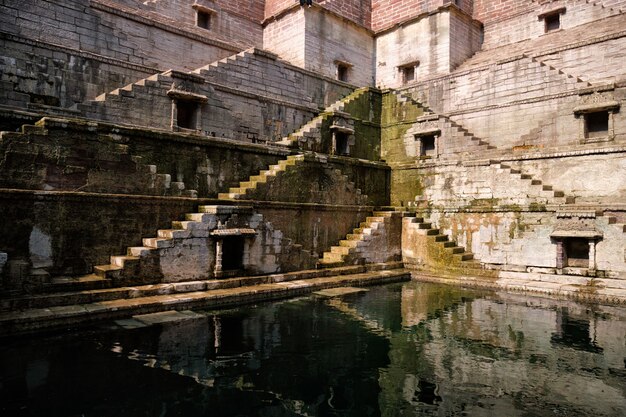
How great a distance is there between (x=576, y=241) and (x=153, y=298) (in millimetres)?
10994

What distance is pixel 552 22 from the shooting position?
19359mm

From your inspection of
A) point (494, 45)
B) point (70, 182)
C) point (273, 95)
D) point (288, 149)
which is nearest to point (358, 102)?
point (273, 95)

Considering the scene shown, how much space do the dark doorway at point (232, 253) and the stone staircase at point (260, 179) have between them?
112cm

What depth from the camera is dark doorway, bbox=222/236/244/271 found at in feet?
35.0

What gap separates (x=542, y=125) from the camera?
14938 millimetres

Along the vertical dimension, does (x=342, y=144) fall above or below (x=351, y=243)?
above

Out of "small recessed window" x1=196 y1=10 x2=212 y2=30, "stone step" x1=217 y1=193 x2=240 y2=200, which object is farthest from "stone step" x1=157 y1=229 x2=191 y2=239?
"small recessed window" x1=196 y1=10 x2=212 y2=30

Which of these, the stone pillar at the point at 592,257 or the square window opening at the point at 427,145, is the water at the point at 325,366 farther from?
the square window opening at the point at 427,145

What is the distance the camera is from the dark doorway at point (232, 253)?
1066 cm

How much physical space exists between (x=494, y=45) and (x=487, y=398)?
20.3 metres

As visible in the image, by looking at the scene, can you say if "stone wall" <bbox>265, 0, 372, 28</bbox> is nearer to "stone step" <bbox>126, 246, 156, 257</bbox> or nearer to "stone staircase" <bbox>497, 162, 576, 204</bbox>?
"stone staircase" <bbox>497, 162, 576, 204</bbox>

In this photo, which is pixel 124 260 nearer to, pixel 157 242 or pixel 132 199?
pixel 157 242

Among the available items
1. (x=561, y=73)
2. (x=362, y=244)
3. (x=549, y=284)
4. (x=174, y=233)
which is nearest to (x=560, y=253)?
(x=549, y=284)

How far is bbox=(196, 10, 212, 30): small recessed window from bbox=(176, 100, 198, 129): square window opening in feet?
27.0
